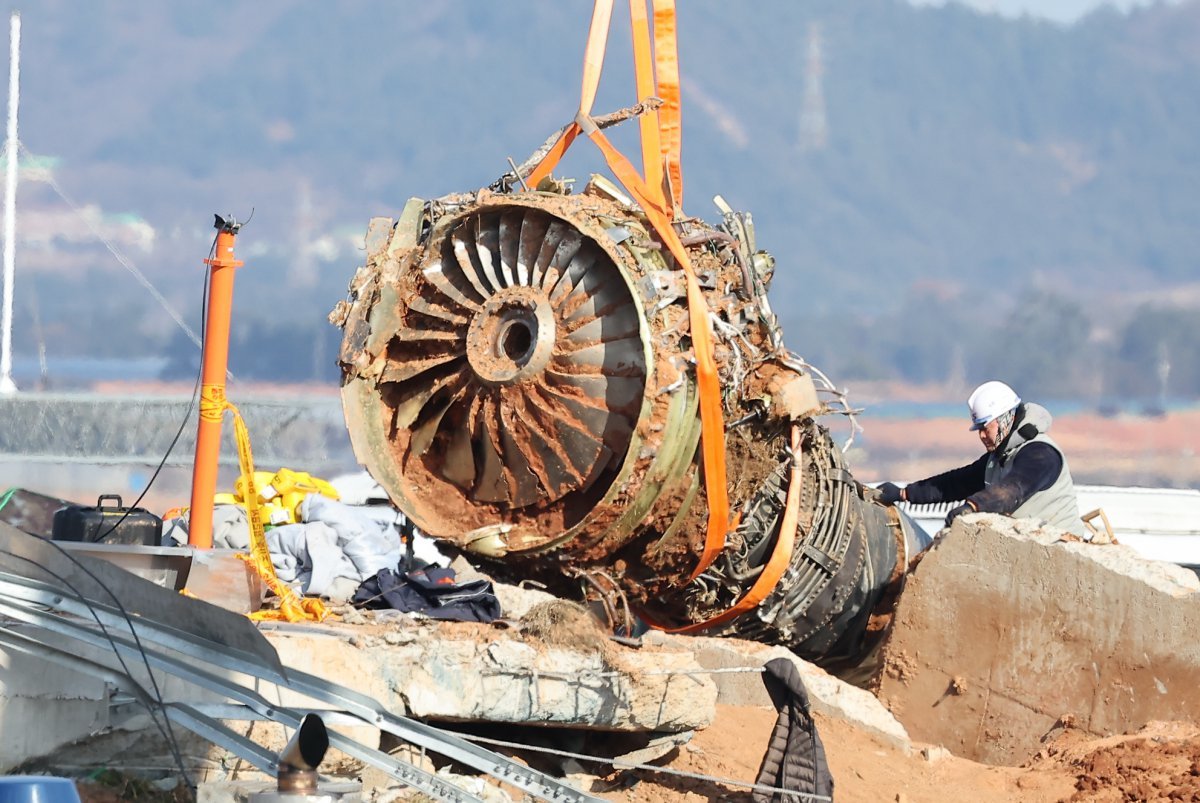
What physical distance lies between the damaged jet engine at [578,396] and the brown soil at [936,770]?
73cm

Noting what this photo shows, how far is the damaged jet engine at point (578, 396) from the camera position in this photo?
7312 millimetres

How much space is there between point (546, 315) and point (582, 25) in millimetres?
108044

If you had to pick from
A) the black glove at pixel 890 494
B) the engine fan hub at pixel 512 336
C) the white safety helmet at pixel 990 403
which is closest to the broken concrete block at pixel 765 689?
the black glove at pixel 890 494

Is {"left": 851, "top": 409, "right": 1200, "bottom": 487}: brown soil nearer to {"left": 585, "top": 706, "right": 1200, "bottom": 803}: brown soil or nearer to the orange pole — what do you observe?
{"left": 585, "top": 706, "right": 1200, "bottom": 803}: brown soil

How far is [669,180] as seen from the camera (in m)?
8.16

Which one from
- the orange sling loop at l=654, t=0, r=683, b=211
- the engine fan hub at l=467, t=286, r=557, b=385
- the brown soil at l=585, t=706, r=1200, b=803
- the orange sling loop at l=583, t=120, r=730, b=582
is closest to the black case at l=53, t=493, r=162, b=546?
the engine fan hub at l=467, t=286, r=557, b=385

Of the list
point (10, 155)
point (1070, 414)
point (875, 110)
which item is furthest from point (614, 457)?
point (875, 110)

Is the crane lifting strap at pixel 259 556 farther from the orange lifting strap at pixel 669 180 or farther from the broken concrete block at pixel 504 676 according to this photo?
the orange lifting strap at pixel 669 180

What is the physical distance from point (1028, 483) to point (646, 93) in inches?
124

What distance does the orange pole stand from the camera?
7.18 metres

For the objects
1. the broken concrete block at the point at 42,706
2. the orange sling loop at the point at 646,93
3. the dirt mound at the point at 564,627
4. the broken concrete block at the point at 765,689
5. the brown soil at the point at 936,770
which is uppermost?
the orange sling loop at the point at 646,93

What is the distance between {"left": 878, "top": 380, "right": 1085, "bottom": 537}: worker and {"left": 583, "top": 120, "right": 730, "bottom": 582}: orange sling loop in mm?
2159

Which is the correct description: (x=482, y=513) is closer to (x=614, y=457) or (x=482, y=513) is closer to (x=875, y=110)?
(x=614, y=457)

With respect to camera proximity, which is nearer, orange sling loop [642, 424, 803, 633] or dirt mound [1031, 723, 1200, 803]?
dirt mound [1031, 723, 1200, 803]
